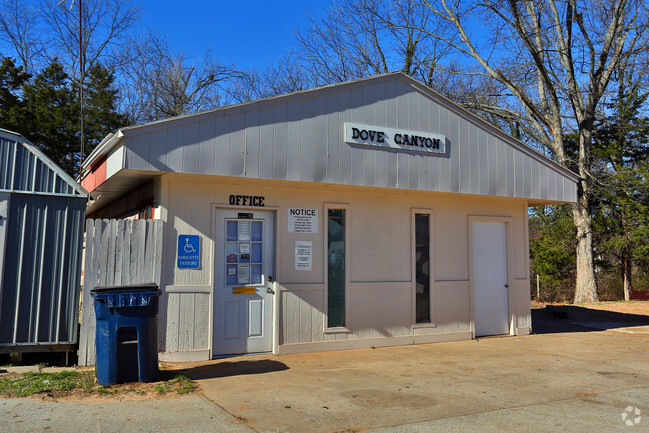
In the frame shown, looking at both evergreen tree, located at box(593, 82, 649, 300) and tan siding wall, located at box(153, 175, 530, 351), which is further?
evergreen tree, located at box(593, 82, 649, 300)

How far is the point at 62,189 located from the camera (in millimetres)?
7645

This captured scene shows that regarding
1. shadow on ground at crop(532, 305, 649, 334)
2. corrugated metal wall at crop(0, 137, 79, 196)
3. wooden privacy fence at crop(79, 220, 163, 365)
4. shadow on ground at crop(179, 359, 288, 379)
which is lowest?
shadow on ground at crop(179, 359, 288, 379)

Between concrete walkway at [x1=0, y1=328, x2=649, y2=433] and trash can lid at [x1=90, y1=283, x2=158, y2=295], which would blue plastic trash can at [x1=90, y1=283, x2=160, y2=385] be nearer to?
trash can lid at [x1=90, y1=283, x2=158, y2=295]

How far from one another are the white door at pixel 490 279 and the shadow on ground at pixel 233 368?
15.9ft

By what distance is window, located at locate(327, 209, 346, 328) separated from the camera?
940 centimetres

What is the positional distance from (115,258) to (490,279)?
7289mm

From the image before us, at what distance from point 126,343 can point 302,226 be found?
3.64 meters

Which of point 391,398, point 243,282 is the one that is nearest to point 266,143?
point 243,282

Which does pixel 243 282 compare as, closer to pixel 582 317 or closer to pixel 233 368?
pixel 233 368

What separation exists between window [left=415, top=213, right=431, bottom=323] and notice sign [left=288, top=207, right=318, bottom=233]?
2.22 metres

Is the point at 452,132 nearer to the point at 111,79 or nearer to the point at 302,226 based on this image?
the point at 302,226

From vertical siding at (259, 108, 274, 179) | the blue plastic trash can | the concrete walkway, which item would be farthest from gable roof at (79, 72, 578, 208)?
the concrete walkway

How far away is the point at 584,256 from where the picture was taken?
19.9m

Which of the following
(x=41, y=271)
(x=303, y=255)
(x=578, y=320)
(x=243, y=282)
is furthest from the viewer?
(x=578, y=320)
